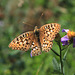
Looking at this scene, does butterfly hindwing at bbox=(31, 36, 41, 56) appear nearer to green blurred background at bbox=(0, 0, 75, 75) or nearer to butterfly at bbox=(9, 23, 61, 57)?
butterfly at bbox=(9, 23, 61, 57)

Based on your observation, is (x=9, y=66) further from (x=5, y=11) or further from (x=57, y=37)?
(x=5, y=11)

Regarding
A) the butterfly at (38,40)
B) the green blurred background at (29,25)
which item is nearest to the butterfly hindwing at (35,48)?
the butterfly at (38,40)

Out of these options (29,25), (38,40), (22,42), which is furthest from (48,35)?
(29,25)

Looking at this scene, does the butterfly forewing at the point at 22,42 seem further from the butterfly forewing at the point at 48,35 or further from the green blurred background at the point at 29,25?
the green blurred background at the point at 29,25

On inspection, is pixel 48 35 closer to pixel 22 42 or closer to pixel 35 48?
pixel 35 48

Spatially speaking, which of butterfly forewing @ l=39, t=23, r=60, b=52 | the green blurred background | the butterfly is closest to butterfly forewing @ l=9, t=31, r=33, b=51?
the butterfly

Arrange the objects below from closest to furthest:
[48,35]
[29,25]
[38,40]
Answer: [48,35] → [38,40] → [29,25]
